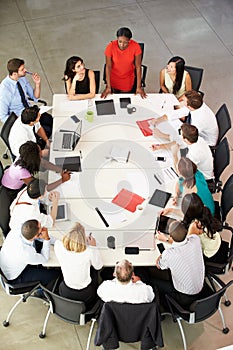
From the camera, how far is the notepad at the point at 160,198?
532cm

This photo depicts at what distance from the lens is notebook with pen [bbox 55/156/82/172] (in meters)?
5.65

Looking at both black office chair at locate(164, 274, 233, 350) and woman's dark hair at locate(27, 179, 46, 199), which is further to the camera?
woman's dark hair at locate(27, 179, 46, 199)

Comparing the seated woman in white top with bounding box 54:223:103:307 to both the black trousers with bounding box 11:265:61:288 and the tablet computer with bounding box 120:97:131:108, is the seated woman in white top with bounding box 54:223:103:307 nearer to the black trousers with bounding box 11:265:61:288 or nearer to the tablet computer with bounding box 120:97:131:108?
the black trousers with bounding box 11:265:61:288

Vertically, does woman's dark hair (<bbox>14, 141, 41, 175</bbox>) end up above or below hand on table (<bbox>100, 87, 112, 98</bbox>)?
below

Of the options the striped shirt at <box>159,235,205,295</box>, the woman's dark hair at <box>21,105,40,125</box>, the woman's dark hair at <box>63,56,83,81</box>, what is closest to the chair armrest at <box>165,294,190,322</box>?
the striped shirt at <box>159,235,205,295</box>

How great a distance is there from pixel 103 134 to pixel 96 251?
1703 mm

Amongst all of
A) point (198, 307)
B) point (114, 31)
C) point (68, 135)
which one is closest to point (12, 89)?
point (68, 135)

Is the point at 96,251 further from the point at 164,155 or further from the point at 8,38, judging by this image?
the point at 8,38

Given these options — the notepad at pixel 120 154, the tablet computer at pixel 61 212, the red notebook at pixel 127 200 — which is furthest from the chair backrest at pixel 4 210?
the notepad at pixel 120 154

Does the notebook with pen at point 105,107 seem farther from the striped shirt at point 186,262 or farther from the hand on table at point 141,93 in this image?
the striped shirt at point 186,262

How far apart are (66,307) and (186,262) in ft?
3.49

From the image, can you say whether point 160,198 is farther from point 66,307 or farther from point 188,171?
point 66,307

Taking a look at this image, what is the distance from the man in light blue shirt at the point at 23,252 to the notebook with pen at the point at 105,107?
1.87 metres

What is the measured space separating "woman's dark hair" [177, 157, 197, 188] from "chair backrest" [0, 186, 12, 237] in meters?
1.68
